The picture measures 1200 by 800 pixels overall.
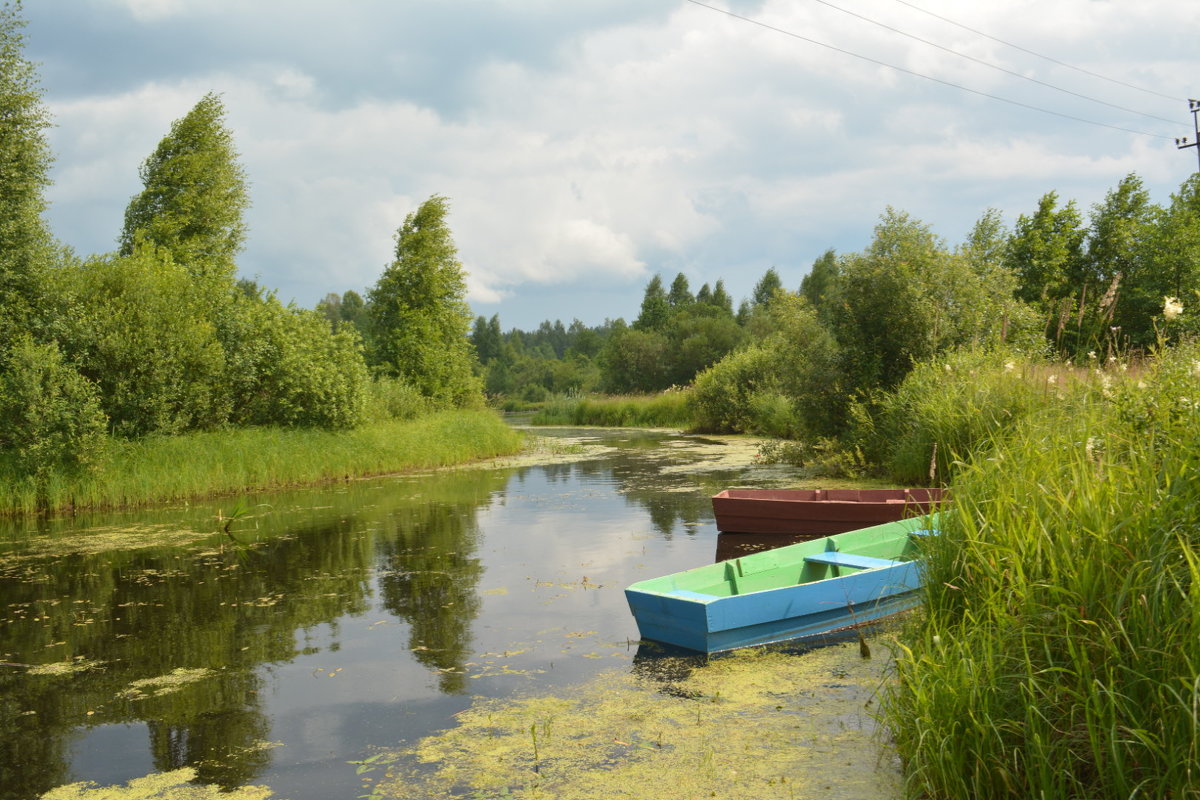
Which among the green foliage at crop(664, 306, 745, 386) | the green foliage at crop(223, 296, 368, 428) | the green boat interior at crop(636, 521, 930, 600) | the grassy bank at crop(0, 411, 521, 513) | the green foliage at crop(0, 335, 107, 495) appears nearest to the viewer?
the green boat interior at crop(636, 521, 930, 600)

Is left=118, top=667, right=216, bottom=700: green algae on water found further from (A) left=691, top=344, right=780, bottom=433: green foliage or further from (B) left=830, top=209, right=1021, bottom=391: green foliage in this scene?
(A) left=691, top=344, right=780, bottom=433: green foliage

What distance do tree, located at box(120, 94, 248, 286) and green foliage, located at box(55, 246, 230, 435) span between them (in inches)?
251

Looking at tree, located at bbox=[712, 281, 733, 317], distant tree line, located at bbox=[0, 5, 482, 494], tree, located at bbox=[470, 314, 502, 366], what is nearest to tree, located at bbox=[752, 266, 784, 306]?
tree, located at bbox=[712, 281, 733, 317]

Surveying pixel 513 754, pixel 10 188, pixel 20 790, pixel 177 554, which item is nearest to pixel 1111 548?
pixel 513 754

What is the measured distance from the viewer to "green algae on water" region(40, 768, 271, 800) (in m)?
4.88

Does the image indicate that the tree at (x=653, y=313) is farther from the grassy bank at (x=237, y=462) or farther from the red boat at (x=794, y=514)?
the red boat at (x=794, y=514)

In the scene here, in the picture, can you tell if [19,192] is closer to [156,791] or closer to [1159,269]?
[156,791]

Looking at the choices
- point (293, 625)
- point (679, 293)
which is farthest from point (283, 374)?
point (679, 293)

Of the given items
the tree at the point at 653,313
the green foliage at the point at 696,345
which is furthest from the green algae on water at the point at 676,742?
the tree at the point at 653,313

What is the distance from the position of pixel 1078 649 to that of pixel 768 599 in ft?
10.7

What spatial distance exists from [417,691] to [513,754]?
5.12 feet

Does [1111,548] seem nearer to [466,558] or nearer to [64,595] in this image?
[466,558]

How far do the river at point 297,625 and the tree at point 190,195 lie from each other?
11.1 m

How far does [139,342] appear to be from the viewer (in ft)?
57.0
